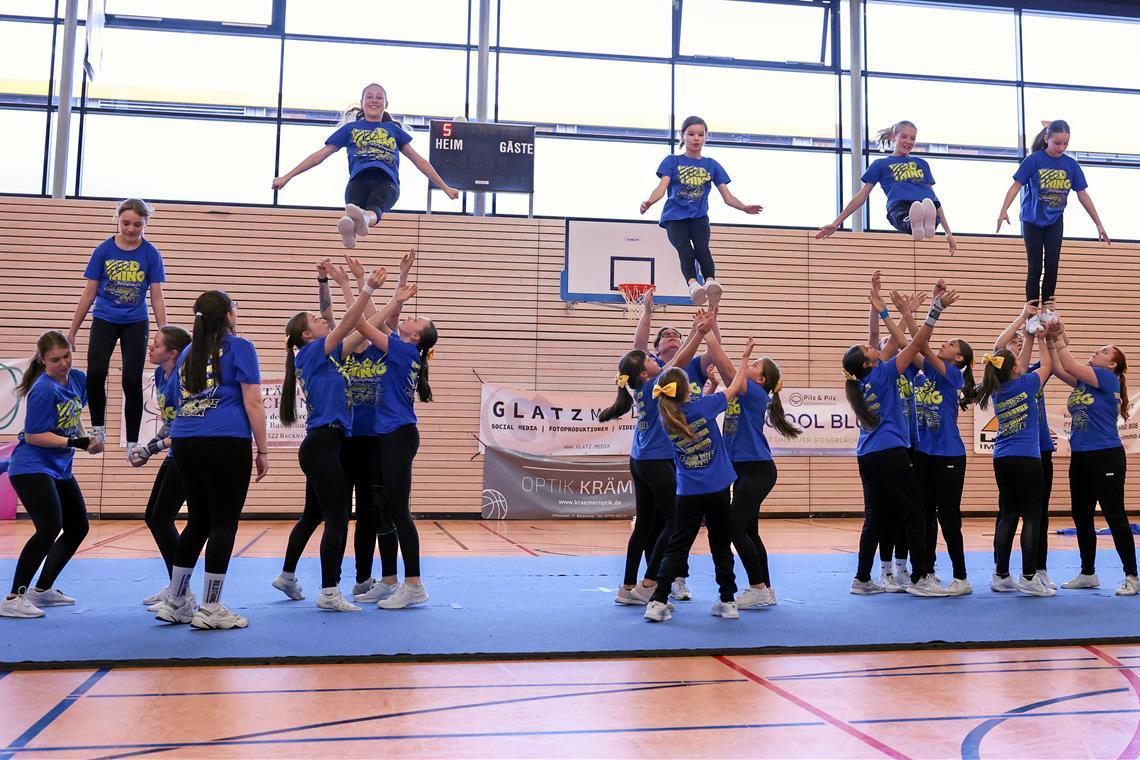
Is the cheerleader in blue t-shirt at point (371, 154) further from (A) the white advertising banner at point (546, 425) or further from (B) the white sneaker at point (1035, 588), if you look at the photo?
(A) the white advertising banner at point (546, 425)

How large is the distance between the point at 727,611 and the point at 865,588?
137cm

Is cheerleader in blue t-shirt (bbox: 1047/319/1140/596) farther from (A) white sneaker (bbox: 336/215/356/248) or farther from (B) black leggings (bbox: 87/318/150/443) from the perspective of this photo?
(B) black leggings (bbox: 87/318/150/443)

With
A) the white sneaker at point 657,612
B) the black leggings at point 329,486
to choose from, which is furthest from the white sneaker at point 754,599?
the black leggings at point 329,486

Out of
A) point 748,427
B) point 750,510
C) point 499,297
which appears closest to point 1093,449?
point 748,427

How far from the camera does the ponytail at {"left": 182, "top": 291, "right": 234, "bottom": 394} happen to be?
403 centimetres

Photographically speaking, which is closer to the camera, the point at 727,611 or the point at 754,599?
the point at 727,611

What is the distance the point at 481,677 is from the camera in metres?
3.37

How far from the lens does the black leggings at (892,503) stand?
534 cm

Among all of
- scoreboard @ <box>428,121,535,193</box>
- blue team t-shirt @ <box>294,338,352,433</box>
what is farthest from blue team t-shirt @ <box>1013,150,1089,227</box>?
scoreboard @ <box>428,121,535,193</box>

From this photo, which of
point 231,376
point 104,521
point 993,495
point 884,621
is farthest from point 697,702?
point 993,495

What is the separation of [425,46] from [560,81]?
1.90 meters

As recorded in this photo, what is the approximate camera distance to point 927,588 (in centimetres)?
537

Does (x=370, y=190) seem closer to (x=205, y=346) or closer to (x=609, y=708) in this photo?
(x=205, y=346)

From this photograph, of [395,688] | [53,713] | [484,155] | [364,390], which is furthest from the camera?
[484,155]
